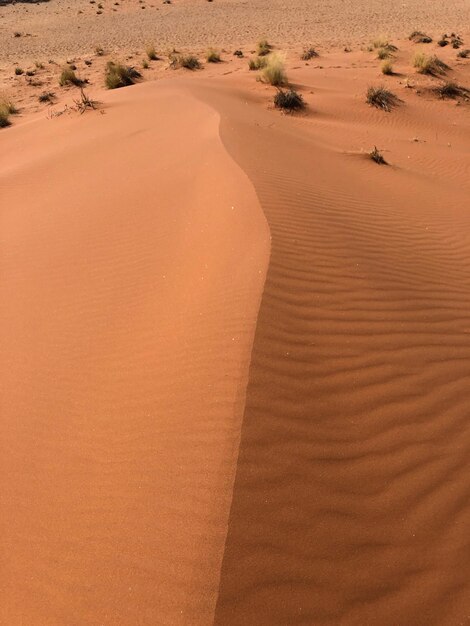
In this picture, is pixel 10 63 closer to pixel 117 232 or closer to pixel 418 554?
pixel 117 232

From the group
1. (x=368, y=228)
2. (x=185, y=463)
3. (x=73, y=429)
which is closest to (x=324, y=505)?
(x=185, y=463)

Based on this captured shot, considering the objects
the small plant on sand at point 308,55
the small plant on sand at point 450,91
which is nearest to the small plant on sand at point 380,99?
the small plant on sand at point 450,91

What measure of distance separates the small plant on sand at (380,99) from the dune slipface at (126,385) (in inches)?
330

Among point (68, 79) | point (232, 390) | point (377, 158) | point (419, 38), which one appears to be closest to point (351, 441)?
point (232, 390)

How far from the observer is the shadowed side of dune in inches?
96.6

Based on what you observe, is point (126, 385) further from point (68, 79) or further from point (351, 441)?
point (68, 79)

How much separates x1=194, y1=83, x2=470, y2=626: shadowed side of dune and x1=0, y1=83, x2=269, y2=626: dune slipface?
7.8 inches

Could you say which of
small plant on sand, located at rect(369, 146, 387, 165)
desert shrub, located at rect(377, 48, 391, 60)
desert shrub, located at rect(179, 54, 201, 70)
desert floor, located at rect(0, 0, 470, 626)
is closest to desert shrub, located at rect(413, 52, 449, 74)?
desert shrub, located at rect(377, 48, 391, 60)

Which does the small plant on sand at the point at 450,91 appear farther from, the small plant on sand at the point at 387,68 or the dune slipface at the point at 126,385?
the dune slipface at the point at 126,385

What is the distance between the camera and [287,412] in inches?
124

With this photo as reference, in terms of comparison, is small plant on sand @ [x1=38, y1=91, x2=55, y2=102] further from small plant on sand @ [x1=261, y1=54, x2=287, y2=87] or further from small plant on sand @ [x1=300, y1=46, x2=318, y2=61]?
small plant on sand @ [x1=300, y1=46, x2=318, y2=61]

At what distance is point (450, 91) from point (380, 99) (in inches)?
111

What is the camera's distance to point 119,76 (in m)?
17.2

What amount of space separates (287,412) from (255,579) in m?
1.04
